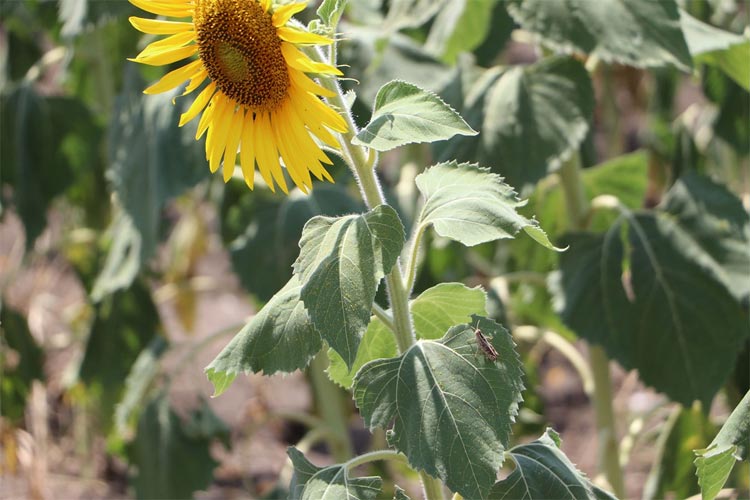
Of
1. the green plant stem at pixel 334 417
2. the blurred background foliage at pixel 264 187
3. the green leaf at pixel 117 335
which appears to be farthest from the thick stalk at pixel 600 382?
the green leaf at pixel 117 335

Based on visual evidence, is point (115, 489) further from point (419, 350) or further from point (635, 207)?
point (419, 350)

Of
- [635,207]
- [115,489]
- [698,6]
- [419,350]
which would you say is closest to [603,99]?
[698,6]

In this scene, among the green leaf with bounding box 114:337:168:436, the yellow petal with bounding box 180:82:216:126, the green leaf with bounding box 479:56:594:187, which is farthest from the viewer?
the green leaf with bounding box 114:337:168:436

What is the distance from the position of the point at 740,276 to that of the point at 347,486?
2.19 ft

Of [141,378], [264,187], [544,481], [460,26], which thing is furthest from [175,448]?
[544,481]

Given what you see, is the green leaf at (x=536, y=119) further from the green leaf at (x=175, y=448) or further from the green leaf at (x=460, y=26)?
the green leaf at (x=175, y=448)

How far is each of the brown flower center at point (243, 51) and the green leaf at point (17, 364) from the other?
4.32ft

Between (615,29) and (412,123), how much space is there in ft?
1.83

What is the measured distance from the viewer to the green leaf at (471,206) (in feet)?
2.74

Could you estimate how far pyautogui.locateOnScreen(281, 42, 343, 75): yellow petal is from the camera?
0.83m

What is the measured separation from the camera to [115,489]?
2.58 metres

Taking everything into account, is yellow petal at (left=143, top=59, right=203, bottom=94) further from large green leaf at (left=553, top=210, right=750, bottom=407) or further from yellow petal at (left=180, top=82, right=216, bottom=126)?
large green leaf at (left=553, top=210, right=750, bottom=407)

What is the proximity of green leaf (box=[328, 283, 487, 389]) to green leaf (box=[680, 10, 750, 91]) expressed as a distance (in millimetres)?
551

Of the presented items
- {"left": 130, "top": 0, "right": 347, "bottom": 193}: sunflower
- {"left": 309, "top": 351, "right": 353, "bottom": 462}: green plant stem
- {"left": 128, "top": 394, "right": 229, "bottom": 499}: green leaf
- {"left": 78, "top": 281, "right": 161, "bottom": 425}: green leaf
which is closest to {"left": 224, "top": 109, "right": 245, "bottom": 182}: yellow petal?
{"left": 130, "top": 0, "right": 347, "bottom": 193}: sunflower
